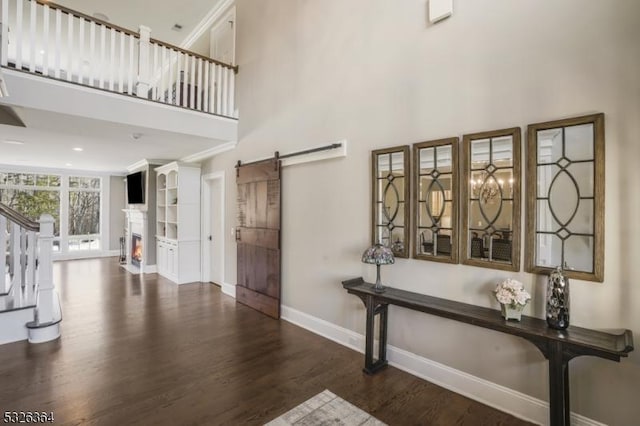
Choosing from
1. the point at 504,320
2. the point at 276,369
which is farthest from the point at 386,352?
the point at 504,320

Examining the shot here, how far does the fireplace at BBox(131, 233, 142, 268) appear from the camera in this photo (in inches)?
299

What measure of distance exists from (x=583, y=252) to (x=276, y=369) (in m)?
2.56

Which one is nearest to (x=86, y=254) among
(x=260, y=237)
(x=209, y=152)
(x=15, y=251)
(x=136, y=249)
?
(x=136, y=249)

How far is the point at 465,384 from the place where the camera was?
2.49 metres

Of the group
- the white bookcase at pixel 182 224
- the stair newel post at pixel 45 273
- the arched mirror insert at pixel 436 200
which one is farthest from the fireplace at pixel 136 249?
the arched mirror insert at pixel 436 200

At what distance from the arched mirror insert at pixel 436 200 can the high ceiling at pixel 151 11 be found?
5.28m

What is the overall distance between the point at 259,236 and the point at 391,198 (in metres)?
2.25

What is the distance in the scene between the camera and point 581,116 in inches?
77.5

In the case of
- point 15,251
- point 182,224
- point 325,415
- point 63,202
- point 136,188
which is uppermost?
point 136,188

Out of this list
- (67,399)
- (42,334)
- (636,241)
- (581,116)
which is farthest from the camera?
(42,334)

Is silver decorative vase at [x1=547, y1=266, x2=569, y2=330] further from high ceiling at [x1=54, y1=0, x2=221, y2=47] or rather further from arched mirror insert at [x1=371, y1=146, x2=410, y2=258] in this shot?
high ceiling at [x1=54, y1=0, x2=221, y2=47]

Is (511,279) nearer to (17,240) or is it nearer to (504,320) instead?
(504,320)

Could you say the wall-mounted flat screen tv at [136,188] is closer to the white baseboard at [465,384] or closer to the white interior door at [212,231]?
the white interior door at [212,231]

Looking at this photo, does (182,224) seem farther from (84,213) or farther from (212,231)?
(84,213)
